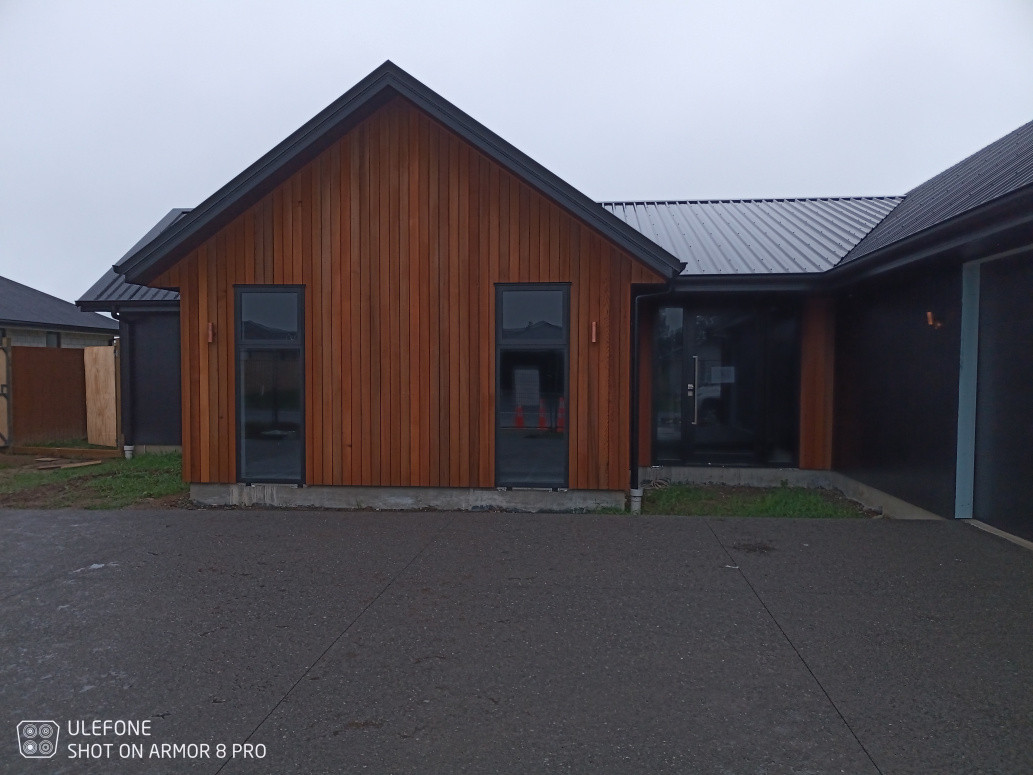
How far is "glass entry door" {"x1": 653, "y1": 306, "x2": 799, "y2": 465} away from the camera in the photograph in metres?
8.98

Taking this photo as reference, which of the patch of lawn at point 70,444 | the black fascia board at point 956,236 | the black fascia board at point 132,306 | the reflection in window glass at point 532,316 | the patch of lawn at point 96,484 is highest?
the black fascia board at point 956,236

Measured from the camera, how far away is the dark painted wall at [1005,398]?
5.46 m

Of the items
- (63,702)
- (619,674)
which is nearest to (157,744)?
(63,702)

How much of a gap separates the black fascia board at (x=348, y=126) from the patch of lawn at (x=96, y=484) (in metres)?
2.94

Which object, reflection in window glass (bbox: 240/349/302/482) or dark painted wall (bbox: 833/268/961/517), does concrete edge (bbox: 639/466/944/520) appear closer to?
dark painted wall (bbox: 833/268/961/517)

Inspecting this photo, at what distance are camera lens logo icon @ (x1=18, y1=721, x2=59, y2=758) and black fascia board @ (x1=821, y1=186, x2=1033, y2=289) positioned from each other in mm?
6804

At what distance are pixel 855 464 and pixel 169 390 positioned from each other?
450 inches

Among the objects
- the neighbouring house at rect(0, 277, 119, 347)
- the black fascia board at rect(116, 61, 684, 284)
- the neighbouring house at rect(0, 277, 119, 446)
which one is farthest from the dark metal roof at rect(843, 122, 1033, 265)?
the neighbouring house at rect(0, 277, 119, 347)

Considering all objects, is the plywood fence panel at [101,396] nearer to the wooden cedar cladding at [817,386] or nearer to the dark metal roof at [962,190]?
the wooden cedar cladding at [817,386]

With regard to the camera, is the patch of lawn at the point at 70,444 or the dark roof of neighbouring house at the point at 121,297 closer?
the dark roof of neighbouring house at the point at 121,297

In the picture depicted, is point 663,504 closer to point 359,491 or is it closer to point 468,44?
point 359,491

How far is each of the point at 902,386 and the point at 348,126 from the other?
715 cm

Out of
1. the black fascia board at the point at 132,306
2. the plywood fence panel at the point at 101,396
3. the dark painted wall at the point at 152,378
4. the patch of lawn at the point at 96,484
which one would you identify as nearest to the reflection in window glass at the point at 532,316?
the patch of lawn at the point at 96,484

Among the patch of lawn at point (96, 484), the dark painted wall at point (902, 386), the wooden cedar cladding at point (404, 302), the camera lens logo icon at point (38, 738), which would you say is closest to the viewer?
the camera lens logo icon at point (38, 738)
